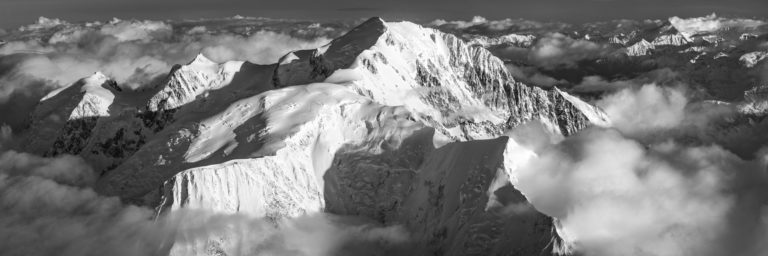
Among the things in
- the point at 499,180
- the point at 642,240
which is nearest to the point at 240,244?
the point at 499,180

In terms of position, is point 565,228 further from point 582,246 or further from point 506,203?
point 506,203

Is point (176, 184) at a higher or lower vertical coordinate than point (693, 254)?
higher

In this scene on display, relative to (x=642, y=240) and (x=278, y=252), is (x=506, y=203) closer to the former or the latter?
(x=642, y=240)

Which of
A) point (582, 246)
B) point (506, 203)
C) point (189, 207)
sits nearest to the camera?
point (582, 246)

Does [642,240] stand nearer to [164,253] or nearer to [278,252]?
[278,252]

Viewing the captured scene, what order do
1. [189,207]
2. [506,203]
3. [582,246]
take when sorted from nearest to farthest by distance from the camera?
[582,246] < [506,203] < [189,207]

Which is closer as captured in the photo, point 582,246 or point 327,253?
point 582,246

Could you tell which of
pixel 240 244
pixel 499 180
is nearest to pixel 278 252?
pixel 240 244

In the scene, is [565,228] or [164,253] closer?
[565,228]

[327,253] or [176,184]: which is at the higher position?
[176,184]
